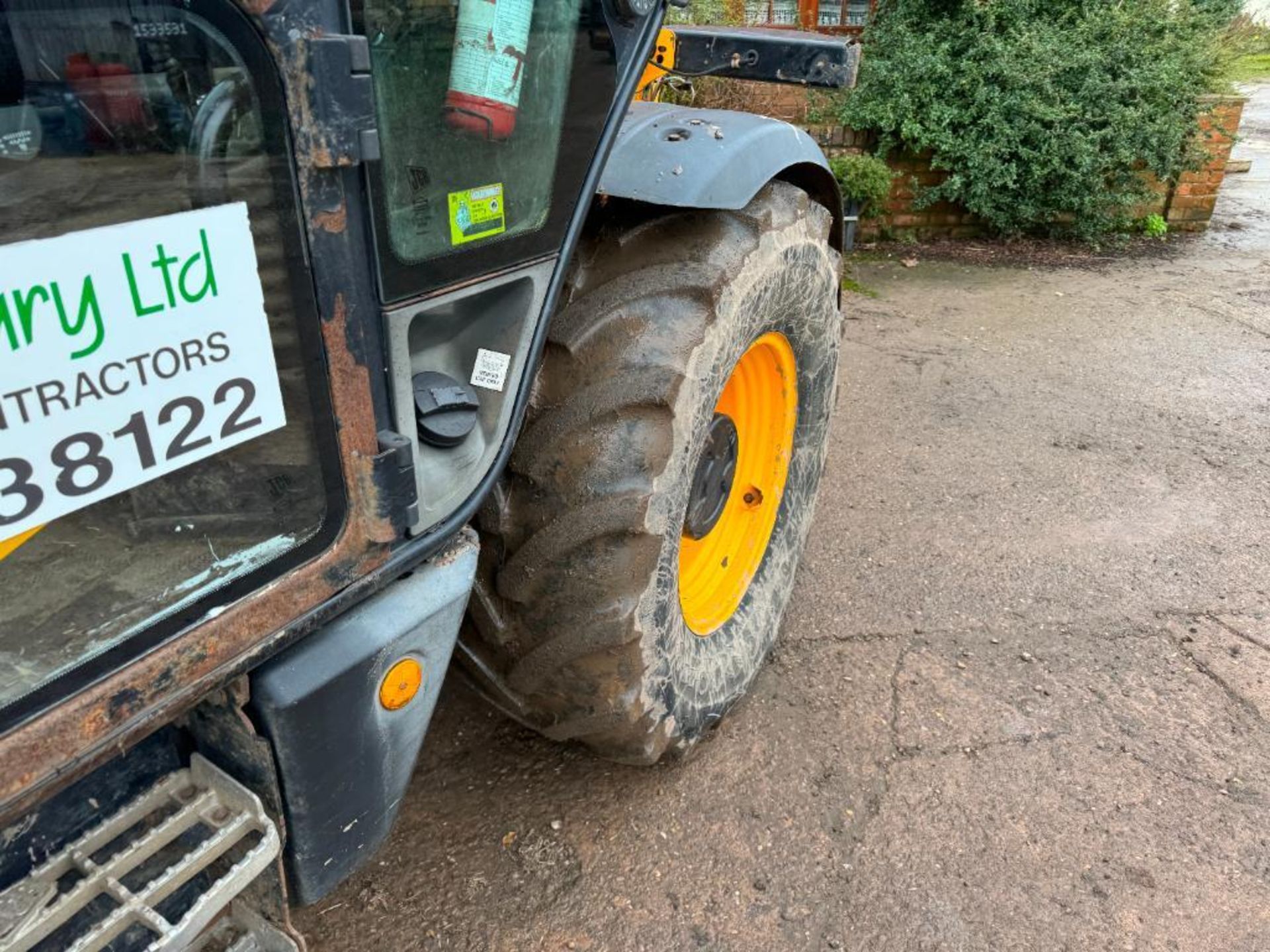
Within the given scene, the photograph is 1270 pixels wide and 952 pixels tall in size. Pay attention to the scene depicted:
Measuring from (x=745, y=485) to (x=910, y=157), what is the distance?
5104 mm

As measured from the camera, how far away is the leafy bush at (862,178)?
21.3 ft

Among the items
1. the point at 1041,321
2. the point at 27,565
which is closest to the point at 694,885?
the point at 27,565

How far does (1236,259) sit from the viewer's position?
6.87m

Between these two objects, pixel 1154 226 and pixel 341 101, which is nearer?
pixel 341 101

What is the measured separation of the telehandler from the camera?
0.93 m

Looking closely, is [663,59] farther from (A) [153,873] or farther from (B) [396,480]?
(A) [153,873]

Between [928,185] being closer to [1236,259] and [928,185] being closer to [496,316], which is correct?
[1236,259]

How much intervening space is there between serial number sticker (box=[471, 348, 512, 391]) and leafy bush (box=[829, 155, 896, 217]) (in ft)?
17.9

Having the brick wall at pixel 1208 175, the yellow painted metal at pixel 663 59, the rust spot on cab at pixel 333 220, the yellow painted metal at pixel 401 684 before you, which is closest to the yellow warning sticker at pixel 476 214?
the rust spot on cab at pixel 333 220

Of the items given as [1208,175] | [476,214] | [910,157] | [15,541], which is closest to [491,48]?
[476,214]

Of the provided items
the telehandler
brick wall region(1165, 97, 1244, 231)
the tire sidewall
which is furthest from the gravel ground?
brick wall region(1165, 97, 1244, 231)

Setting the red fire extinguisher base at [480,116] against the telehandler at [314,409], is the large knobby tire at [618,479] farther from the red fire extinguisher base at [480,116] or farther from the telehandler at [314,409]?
the red fire extinguisher base at [480,116]

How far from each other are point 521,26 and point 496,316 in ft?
1.29

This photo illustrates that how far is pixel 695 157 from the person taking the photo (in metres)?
1.78
